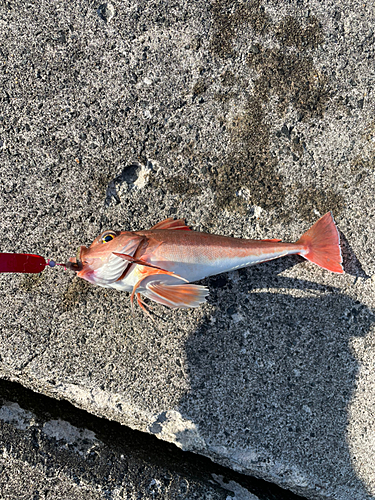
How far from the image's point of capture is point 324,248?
249 cm

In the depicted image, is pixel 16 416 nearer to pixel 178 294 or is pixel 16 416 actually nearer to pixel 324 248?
pixel 178 294

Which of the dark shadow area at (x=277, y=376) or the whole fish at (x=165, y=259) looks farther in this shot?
the dark shadow area at (x=277, y=376)

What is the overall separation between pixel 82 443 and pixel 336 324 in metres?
1.99

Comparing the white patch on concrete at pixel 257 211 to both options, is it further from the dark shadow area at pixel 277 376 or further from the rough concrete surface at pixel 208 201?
the dark shadow area at pixel 277 376

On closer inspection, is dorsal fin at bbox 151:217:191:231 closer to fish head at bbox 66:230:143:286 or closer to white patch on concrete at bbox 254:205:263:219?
fish head at bbox 66:230:143:286

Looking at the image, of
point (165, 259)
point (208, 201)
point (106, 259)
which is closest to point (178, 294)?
point (165, 259)

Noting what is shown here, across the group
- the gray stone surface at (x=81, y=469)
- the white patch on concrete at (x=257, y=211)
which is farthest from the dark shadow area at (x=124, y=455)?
the white patch on concrete at (x=257, y=211)

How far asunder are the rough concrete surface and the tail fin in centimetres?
16

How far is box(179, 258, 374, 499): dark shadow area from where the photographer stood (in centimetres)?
250

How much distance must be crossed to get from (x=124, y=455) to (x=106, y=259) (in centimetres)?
139

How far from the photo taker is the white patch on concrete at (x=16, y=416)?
8.08ft

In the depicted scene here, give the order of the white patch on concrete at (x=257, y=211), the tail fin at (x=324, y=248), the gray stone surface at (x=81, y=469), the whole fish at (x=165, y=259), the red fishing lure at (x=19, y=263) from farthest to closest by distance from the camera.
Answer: the white patch on concrete at (x=257, y=211), the tail fin at (x=324, y=248), the gray stone surface at (x=81, y=469), the whole fish at (x=165, y=259), the red fishing lure at (x=19, y=263)

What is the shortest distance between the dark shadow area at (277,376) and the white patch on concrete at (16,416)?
1074mm

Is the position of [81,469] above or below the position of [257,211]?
below
